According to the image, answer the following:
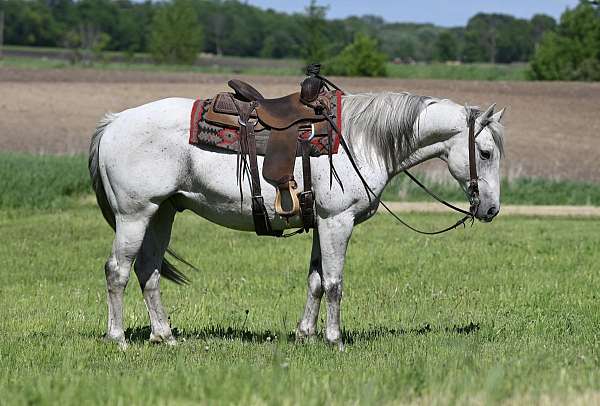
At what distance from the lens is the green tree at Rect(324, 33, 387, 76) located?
6512cm

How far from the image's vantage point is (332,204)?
8.78 metres

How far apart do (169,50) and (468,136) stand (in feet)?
257

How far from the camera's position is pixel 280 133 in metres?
8.87

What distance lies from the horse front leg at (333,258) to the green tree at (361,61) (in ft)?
186

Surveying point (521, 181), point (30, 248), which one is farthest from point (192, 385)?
point (521, 181)

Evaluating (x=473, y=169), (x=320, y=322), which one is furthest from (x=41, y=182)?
(x=473, y=169)

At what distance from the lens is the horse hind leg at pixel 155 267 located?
9430mm

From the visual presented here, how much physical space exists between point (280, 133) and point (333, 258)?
116 cm

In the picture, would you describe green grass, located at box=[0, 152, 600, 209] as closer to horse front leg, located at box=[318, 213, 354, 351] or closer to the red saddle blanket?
the red saddle blanket

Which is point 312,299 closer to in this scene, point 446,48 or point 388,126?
point 388,126

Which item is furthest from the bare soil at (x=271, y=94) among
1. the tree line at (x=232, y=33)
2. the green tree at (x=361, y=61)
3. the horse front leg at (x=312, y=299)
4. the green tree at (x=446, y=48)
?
the green tree at (x=446, y=48)

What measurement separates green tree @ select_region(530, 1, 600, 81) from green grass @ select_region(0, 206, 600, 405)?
154 feet

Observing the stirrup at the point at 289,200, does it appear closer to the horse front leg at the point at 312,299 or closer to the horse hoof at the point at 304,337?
the horse front leg at the point at 312,299

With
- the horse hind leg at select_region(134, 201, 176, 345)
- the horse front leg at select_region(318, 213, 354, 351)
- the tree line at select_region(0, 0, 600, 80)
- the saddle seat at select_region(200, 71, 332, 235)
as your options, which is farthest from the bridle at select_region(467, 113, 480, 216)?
the tree line at select_region(0, 0, 600, 80)
